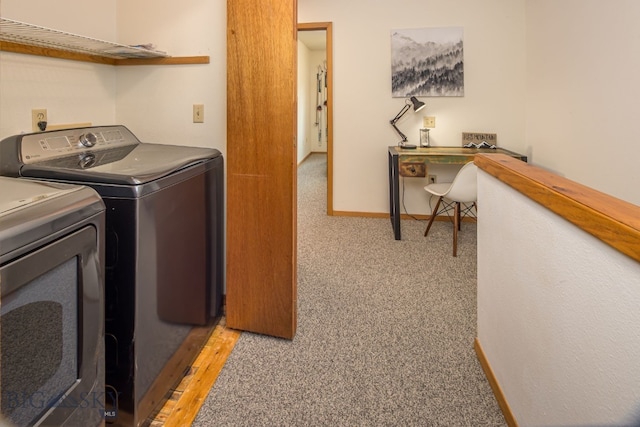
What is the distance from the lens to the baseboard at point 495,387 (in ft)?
4.04

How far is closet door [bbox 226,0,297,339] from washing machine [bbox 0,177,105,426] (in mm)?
809

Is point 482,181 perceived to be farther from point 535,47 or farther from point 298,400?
point 535,47

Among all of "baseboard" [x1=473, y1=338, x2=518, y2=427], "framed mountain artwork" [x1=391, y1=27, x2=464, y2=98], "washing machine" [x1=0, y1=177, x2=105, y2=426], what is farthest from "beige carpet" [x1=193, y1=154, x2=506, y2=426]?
"framed mountain artwork" [x1=391, y1=27, x2=464, y2=98]

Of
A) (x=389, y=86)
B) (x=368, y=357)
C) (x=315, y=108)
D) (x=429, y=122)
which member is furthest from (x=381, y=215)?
(x=315, y=108)

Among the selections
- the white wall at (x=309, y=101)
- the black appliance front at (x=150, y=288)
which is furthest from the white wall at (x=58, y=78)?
the white wall at (x=309, y=101)

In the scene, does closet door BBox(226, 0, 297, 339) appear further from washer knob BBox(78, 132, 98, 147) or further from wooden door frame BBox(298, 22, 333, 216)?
wooden door frame BBox(298, 22, 333, 216)

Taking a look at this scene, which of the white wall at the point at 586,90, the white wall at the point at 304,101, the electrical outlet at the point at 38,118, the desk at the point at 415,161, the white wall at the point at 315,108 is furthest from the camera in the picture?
the white wall at the point at 315,108

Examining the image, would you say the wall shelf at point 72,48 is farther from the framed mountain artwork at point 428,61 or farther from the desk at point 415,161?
the framed mountain artwork at point 428,61

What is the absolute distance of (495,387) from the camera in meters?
1.39

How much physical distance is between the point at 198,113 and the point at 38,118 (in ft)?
2.20

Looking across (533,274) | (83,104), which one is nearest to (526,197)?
(533,274)

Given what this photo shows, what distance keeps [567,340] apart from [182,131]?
183 cm

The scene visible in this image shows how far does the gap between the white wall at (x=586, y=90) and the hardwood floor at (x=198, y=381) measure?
248cm

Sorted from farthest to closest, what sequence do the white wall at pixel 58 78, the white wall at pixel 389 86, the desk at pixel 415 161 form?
1. the white wall at pixel 389 86
2. the desk at pixel 415 161
3. the white wall at pixel 58 78
